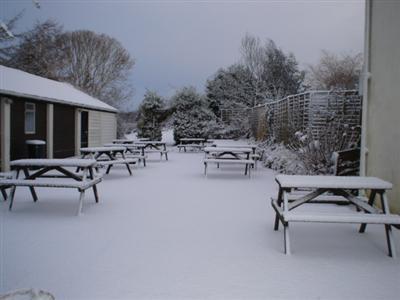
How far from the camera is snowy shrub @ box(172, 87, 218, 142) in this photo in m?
21.9

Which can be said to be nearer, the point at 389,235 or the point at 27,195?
the point at 389,235

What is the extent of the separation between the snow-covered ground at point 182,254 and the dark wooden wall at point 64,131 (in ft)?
27.0

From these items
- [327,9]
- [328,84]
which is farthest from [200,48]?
[327,9]

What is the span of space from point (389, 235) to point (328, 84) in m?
21.7

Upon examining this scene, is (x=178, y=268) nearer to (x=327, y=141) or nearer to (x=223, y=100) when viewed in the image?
(x=327, y=141)

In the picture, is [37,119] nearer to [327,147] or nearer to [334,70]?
[327,147]

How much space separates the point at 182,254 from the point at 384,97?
372 centimetres

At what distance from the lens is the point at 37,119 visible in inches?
468

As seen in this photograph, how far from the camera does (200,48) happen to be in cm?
2492

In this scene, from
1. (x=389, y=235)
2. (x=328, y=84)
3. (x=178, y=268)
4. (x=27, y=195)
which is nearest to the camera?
(x=178, y=268)

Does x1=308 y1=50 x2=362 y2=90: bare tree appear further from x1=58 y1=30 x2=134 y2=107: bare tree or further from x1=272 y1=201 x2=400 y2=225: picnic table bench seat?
x1=272 y1=201 x2=400 y2=225: picnic table bench seat

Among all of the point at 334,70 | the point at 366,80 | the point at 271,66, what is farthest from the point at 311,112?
the point at 334,70

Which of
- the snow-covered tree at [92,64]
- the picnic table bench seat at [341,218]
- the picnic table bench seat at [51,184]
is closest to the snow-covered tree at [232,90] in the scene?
the snow-covered tree at [92,64]

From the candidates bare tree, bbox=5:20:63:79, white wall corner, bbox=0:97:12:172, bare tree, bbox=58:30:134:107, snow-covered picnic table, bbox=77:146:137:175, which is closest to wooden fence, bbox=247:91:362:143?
snow-covered picnic table, bbox=77:146:137:175
